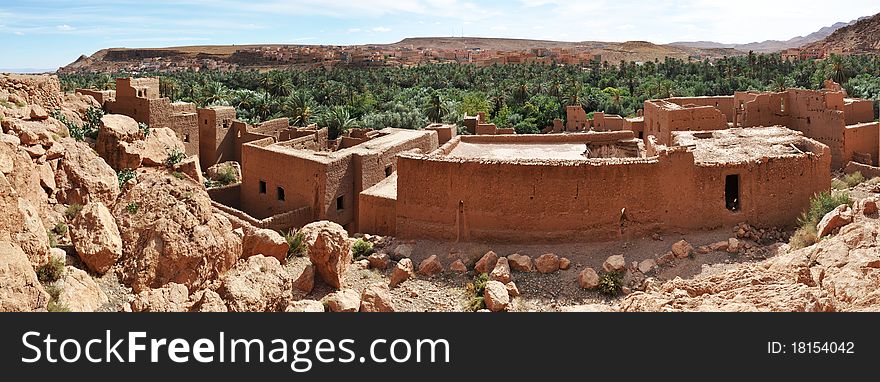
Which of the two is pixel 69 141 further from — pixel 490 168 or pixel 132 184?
pixel 490 168

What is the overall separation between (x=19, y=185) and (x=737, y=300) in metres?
8.53

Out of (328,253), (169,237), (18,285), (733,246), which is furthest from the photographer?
(733,246)

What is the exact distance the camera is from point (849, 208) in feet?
37.9

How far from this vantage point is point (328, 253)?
37.0ft

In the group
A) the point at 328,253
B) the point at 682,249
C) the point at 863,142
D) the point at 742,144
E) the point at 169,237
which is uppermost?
the point at 742,144

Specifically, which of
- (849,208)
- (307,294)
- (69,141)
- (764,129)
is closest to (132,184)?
(307,294)

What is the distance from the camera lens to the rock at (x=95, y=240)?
770 centimetres

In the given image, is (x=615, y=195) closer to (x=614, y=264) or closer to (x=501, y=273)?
(x=614, y=264)

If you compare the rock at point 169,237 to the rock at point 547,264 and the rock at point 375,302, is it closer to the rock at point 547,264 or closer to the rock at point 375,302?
the rock at point 375,302

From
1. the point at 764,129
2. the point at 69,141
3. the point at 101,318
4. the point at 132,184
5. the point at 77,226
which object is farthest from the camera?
the point at 764,129

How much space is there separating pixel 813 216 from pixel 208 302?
1033 centimetres

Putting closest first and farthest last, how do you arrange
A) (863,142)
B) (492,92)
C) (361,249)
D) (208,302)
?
(208,302)
(361,249)
(863,142)
(492,92)

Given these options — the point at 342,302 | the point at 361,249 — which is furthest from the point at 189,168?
the point at 342,302

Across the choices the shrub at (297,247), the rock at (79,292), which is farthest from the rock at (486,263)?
the rock at (79,292)
